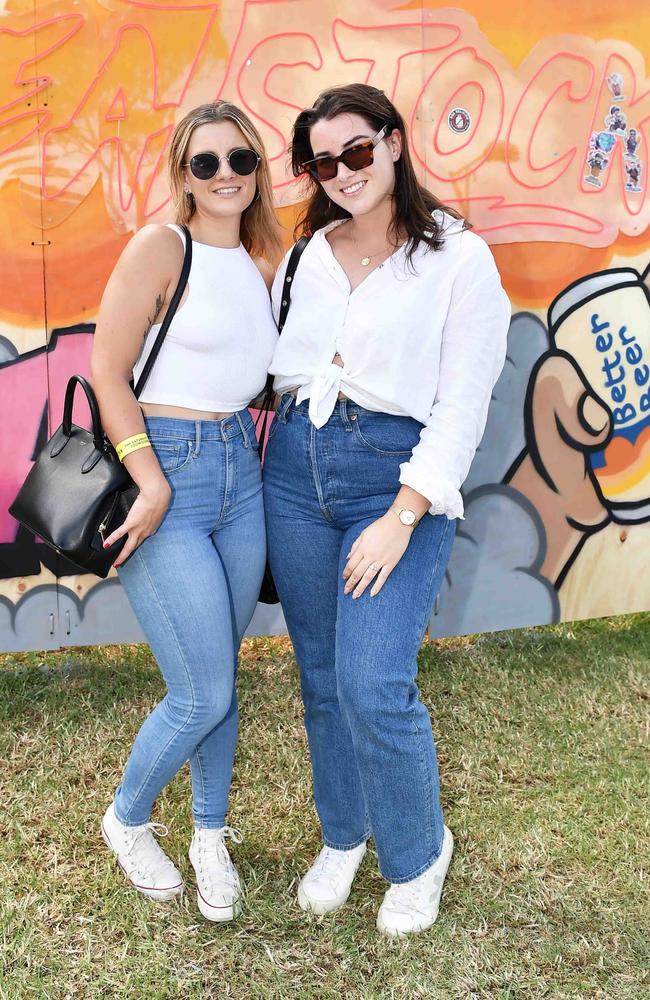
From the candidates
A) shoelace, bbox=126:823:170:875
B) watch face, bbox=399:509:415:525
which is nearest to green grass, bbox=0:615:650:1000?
shoelace, bbox=126:823:170:875

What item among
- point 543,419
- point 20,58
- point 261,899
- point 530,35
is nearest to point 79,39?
point 20,58

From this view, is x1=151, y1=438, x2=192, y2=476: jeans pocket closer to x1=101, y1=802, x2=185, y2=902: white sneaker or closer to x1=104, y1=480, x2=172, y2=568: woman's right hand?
x1=104, y1=480, x2=172, y2=568: woman's right hand

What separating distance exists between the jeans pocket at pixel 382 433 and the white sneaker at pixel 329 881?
1.25 meters

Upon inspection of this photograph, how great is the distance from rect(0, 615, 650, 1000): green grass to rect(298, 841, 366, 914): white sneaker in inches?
1.7

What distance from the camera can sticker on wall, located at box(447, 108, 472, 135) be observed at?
3.68 metres

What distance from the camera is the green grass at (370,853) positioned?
257 centimetres

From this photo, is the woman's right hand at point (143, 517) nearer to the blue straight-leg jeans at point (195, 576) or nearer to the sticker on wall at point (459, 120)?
the blue straight-leg jeans at point (195, 576)

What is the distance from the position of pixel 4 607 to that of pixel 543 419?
238cm

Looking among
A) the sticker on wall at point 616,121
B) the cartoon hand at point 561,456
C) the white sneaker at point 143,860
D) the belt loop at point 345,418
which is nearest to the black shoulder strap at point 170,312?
the belt loop at point 345,418

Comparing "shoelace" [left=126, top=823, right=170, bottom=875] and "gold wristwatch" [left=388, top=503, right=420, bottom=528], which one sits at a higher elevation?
"gold wristwatch" [left=388, top=503, right=420, bottom=528]

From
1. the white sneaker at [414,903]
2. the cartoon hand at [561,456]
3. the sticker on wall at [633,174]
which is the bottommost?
the white sneaker at [414,903]

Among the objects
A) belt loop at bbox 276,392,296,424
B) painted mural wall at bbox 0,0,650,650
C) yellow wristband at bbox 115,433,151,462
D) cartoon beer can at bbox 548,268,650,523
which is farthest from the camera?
cartoon beer can at bbox 548,268,650,523

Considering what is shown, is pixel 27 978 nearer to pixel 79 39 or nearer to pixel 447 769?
pixel 447 769

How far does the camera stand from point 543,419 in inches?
158
